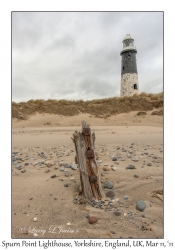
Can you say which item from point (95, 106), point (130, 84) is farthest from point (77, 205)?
point (130, 84)

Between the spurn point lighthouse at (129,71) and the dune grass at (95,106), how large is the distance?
733cm

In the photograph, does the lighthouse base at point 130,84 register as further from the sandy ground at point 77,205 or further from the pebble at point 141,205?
the pebble at point 141,205

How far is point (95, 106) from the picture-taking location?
21984mm

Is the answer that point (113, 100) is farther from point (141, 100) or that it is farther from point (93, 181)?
point (93, 181)

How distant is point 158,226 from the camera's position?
80.4 inches

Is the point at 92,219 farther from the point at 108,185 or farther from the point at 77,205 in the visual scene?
the point at 108,185

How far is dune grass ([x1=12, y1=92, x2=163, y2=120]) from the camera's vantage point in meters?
21.1

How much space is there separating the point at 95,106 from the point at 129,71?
12234mm

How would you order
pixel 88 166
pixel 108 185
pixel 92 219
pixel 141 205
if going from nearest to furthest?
pixel 92 219 < pixel 141 205 < pixel 88 166 < pixel 108 185

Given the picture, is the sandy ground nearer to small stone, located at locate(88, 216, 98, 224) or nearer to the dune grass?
small stone, located at locate(88, 216, 98, 224)

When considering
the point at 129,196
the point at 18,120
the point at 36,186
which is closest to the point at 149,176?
the point at 129,196

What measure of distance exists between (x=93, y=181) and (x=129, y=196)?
643 millimetres

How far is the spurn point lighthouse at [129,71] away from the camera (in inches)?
1164

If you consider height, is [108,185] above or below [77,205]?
above
